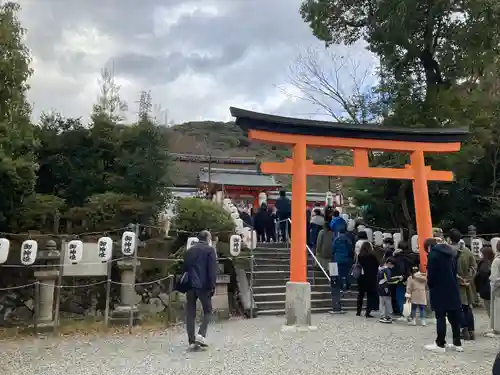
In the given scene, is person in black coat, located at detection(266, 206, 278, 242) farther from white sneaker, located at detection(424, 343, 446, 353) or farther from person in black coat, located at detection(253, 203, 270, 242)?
white sneaker, located at detection(424, 343, 446, 353)

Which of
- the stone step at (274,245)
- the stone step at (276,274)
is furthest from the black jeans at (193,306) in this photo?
the stone step at (274,245)

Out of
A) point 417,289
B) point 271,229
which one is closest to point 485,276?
point 417,289

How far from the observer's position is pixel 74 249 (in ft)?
31.2

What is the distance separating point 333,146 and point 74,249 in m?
5.60

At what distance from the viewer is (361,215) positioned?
18719mm

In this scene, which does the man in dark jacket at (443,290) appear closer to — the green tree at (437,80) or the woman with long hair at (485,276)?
the woman with long hair at (485,276)

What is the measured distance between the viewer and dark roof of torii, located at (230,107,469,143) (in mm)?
9617

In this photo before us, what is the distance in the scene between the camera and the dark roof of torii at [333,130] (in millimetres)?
9617

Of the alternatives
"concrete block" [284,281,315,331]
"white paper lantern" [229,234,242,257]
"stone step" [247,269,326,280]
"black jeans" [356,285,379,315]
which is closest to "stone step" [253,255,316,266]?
"stone step" [247,269,326,280]

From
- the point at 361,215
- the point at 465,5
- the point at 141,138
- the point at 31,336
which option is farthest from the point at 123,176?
the point at 465,5

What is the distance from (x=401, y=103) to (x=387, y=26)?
8.38ft

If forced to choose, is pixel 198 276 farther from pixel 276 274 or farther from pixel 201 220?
pixel 276 274

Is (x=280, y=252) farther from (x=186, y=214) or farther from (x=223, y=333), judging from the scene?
(x=223, y=333)

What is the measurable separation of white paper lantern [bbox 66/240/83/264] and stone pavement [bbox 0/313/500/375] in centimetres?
158
